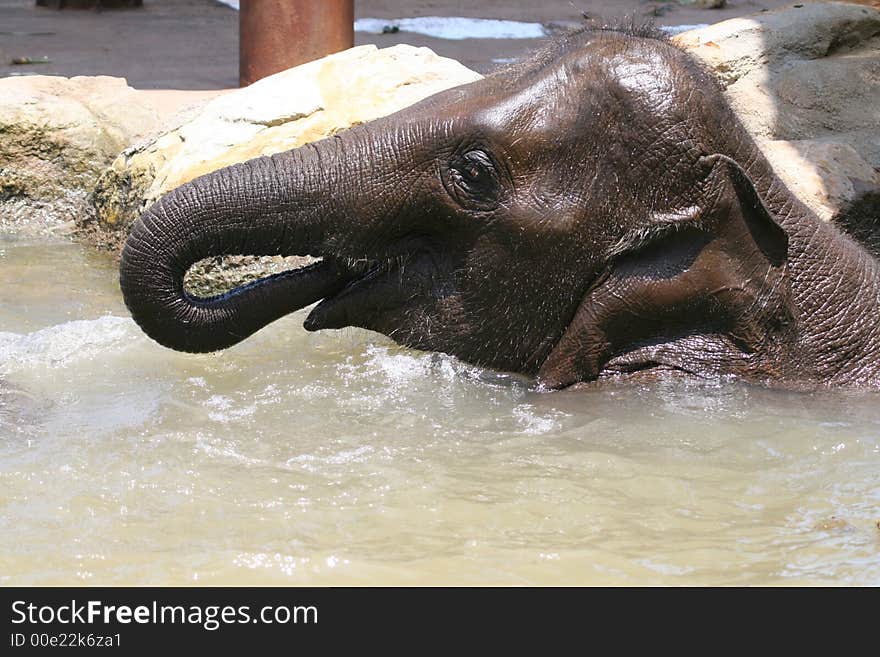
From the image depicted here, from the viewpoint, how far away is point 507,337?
4.46 metres

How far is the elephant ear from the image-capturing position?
4281 millimetres

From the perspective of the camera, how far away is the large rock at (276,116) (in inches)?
257

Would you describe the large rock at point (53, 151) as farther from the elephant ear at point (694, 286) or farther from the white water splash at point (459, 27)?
the white water splash at point (459, 27)

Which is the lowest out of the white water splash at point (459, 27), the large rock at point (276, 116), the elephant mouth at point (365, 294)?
the elephant mouth at point (365, 294)

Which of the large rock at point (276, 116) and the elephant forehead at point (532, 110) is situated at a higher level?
the large rock at point (276, 116)

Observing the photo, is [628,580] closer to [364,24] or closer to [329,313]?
[329,313]

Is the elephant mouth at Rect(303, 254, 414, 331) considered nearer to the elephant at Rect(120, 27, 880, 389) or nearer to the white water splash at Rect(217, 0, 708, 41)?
the elephant at Rect(120, 27, 880, 389)

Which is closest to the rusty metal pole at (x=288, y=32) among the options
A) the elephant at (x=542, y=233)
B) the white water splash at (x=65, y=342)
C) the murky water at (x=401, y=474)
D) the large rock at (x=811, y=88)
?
the large rock at (x=811, y=88)

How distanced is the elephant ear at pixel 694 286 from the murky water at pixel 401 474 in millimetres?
153

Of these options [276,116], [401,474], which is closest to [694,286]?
[401,474]

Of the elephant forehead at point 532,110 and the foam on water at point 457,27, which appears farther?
the foam on water at point 457,27

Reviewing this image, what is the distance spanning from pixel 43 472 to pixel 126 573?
2.38 feet

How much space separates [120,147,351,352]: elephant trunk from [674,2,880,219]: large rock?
7.77 ft

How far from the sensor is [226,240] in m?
4.14
